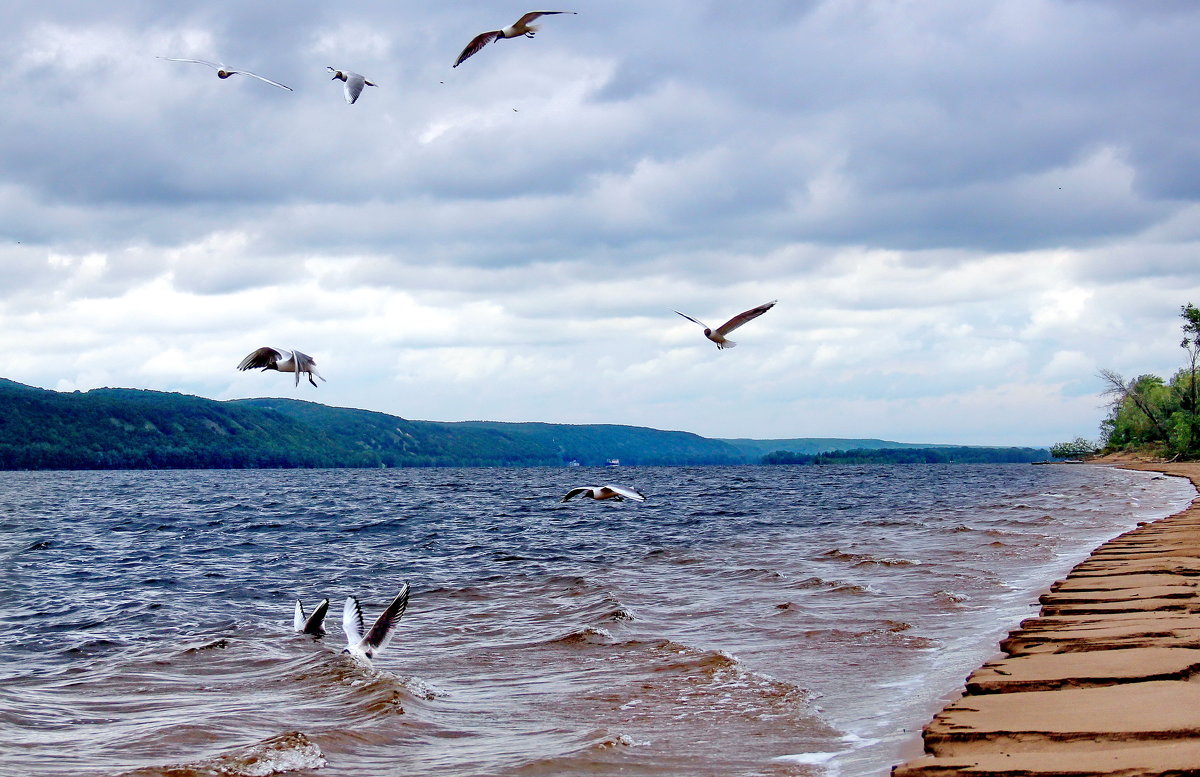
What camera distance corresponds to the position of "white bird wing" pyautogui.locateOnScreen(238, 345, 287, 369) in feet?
26.6

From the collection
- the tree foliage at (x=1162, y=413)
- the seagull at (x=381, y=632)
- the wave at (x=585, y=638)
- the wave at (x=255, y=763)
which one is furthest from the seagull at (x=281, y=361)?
the tree foliage at (x=1162, y=413)

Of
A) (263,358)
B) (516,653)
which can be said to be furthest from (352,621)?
(263,358)

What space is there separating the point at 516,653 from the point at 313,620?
2391mm

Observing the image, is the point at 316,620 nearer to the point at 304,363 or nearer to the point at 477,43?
the point at 304,363

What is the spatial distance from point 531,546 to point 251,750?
64.9 ft

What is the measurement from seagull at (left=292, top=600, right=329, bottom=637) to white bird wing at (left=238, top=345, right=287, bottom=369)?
10.7 ft

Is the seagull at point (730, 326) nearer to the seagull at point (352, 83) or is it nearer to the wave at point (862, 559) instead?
the seagull at point (352, 83)

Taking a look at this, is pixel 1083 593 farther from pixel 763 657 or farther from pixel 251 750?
pixel 251 750

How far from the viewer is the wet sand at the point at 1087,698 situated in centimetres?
571

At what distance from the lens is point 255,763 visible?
307 inches

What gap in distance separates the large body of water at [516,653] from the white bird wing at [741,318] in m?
3.52

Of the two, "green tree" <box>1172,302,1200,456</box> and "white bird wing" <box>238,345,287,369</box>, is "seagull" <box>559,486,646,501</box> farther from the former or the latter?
"green tree" <box>1172,302,1200,456</box>

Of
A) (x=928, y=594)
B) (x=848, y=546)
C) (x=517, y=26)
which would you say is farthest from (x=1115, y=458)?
(x=517, y=26)

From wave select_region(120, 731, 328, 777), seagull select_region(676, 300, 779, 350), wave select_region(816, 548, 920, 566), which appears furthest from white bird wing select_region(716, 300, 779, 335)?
wave select_region(816, 548, 920, 566)
